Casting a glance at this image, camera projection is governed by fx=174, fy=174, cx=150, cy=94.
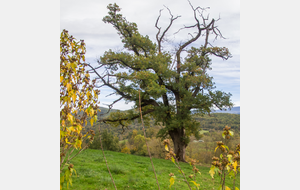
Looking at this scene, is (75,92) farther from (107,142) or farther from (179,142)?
(107,142)

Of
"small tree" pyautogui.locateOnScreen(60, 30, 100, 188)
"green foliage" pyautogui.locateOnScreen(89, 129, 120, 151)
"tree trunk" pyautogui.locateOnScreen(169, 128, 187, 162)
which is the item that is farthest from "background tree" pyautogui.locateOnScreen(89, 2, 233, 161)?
"small tree" pyautogui.locateOnScreen(60, 30, 100, 188)

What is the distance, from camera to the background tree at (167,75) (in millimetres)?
7891

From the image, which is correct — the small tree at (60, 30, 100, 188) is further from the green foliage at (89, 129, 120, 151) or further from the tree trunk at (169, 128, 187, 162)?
the green foliage at (89, 129, 120, 151)

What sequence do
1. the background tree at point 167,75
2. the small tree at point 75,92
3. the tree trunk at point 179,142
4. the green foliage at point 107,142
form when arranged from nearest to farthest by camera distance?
1. the small tree at point 75,92
2. the background tree at point 167,75
3. the tree trunk at point 179,142
4. the green foliage at point 107,142

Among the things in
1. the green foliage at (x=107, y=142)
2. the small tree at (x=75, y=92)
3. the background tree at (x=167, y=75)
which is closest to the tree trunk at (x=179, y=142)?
the background tree at (x=167, y=75)

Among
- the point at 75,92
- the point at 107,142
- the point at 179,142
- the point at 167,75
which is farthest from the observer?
the point at 107,142

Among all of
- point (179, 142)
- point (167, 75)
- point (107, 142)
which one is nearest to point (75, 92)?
point (167, 75)

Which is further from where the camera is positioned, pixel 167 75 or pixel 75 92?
pixel 167 75

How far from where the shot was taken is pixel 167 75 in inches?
315

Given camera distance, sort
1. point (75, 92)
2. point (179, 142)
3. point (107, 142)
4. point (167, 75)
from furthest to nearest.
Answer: point (107, 142) < point (179, 142) < point (167, 75) < point (75, 92)

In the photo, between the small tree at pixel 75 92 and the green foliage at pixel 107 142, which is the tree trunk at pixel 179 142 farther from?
the small tree at pixel 75 92
